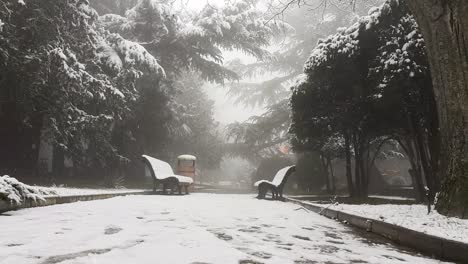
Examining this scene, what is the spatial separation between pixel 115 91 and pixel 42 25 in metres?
3.06

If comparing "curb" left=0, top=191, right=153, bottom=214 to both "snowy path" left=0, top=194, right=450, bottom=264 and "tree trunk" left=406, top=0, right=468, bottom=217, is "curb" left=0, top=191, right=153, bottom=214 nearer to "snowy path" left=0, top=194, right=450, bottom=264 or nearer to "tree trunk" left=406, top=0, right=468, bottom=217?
"snowy path" left=0, top=194, right=450, bottom=264

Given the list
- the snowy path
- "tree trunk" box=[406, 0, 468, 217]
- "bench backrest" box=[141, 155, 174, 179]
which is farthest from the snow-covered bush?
"tree trunk" box=[406, 0, 468, 217]

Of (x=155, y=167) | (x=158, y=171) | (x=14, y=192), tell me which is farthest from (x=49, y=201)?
(x=158, y=171)

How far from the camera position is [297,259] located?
10.7ft

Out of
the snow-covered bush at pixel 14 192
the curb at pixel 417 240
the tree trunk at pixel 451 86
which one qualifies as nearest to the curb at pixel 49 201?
the snow-covered bush at pixel 14 192

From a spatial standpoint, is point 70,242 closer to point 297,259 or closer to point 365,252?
point 297,259

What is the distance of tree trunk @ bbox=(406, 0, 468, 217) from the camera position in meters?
5.27

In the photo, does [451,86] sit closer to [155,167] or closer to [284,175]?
[284,175]

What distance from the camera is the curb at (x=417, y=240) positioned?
361cm

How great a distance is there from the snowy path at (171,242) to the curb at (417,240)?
23cm

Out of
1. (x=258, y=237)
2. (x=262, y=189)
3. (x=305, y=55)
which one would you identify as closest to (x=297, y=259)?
(x=258, y=237)

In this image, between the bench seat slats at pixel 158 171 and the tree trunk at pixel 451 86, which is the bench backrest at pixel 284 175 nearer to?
the bench seat slats at pixel 158 171

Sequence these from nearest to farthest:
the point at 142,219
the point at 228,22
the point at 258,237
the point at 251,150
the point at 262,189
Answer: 1. the point at 258,237
2. the point at 142,219
3. the point at 262,189
4. the point at 228,22
5. the point at 251,150

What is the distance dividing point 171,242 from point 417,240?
8.66 feet
